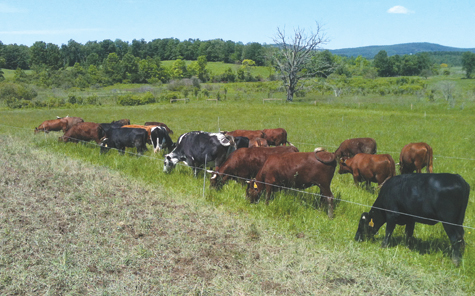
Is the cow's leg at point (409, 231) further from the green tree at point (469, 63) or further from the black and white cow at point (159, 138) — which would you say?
the green tree at point (469, 63)

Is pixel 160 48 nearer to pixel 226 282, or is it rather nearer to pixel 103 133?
pixel 103 133

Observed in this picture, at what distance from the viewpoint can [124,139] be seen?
14672 mm

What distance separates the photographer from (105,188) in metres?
9.55

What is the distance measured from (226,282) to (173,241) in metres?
1.67

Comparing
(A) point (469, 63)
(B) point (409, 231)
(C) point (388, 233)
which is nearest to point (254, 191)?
(C) point (388, 233)

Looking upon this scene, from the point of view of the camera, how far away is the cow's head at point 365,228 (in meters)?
7.04

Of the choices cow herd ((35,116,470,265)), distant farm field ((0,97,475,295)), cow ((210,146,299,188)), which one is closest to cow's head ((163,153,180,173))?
cow herd ((35,116,470,265))

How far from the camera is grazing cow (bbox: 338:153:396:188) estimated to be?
33.1ft

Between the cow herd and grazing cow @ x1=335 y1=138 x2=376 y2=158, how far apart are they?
4cm

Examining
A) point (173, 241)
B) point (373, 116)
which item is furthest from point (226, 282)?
point (373, 116)

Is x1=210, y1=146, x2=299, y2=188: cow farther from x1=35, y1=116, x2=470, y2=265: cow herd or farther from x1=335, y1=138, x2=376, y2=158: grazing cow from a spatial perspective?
x1=335, y1=138, x2=376, y2=158: grazing cow

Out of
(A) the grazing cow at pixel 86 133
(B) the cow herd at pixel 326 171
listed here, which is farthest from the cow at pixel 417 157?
(A) the grazing cow at pixel 86 133

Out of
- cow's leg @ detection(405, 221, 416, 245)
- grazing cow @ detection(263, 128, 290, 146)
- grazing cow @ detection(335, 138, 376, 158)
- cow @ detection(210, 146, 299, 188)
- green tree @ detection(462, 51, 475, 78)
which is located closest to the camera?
cow's leg @ detection(405, 221, 416, 245)

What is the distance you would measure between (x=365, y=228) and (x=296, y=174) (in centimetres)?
208
